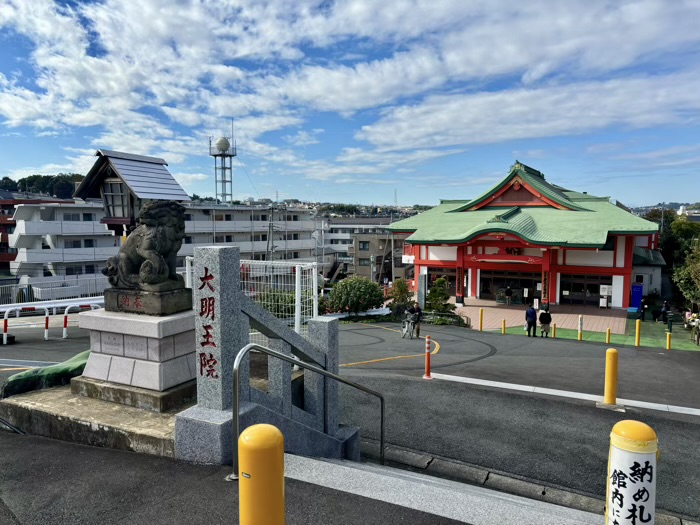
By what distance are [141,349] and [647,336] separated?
22.7 m

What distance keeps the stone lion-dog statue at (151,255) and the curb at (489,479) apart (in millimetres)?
3784

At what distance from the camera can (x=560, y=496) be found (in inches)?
222

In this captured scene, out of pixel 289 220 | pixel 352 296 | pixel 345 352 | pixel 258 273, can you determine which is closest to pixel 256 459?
pixel 258 273

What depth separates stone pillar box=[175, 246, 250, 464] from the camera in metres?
4.43

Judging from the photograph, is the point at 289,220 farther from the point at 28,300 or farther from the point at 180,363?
the point at 180,363

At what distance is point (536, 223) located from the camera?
99.2 ft

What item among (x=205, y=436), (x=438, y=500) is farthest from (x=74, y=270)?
(x=438, y=500)

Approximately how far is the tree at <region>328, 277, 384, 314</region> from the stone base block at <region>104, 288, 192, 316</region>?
56.1 feet

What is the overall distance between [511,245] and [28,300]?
97.3 feet

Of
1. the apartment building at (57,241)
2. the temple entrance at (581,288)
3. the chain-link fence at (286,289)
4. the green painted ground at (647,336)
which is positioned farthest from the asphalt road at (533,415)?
the apartment building at (57,241)

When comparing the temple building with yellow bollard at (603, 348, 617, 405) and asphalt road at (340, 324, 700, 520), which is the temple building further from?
yellow bollard at (603, 348, 617, 405)

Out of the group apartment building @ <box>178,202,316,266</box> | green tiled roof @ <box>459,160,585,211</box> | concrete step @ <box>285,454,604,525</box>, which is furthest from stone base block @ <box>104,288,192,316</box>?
apartment building @ <box>178,202,316,266</box>

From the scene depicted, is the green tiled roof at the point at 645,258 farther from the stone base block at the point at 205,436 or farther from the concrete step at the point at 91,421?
the concrete step at the point at 91,421

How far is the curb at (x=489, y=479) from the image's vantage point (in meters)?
5.39
